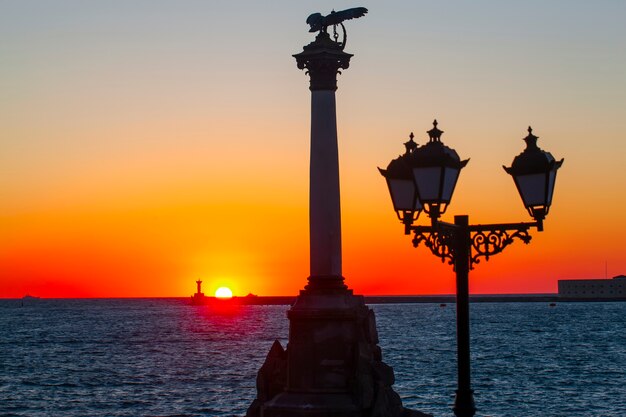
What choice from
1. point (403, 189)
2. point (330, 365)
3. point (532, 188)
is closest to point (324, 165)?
point (330, 365)

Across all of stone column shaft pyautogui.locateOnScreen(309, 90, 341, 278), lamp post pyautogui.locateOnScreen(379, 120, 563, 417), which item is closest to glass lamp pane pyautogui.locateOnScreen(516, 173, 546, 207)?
lamp post pyautogui.locateOnScreen(379, 120, 563, 417)

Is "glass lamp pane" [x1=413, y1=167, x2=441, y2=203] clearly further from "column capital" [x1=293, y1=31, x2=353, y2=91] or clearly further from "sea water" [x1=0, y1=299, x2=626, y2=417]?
"sea water" [x1=0, y1=299, x2=626, y2=417]

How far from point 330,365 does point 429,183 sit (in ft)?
37.8

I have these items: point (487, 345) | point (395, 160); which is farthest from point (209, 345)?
point (395, 160)

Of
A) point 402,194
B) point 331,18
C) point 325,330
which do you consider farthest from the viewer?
point 331,18

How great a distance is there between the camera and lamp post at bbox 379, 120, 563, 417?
798 cm

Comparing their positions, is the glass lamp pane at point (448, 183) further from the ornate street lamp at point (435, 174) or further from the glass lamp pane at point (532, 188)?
the glass lamp pane at point (532, 188)

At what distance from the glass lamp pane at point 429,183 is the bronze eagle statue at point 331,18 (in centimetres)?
1277

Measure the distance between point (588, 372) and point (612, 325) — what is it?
77762mm

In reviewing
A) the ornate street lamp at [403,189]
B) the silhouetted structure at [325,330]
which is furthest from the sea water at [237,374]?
the ornate street lamp at [403,189]

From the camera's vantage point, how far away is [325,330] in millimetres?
19203

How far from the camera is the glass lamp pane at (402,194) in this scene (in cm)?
881

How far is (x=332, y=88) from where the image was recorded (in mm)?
20078

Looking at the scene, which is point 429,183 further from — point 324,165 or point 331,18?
point 331,18
